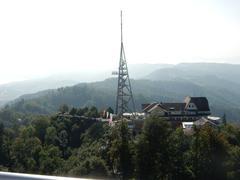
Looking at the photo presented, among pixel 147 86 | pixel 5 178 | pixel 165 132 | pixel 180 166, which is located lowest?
pixel 147 86

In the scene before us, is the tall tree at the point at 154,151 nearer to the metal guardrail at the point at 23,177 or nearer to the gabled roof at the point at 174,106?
the metal guardrail at the point at 23,177

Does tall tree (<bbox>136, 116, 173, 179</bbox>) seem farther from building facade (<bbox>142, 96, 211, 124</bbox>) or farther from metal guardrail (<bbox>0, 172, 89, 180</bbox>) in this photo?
building facade (<bbox>142, 96, 211, 124</bbox>)

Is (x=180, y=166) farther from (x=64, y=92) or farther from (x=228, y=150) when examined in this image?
(x=64, y=92)

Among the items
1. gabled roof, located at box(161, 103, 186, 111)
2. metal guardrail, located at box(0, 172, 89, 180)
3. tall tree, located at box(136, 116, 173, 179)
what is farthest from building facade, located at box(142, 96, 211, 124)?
metal guardrail, located at box(0, 172, 89, 180)

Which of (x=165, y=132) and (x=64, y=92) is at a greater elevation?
(x=165, y=132)

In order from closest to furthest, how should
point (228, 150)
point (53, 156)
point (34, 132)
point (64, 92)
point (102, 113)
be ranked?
point (228, 150)
point (53, 156)
point (34, 132)
point (102, 113)
point (64, 92)

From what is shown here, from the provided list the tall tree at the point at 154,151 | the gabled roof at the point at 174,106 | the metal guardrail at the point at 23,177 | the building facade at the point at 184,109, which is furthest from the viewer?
the gabled roof at the point at 174,106

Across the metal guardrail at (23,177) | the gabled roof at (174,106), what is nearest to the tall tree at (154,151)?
the metal guardrail at (23,177)

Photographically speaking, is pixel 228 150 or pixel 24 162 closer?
pixel 228 150

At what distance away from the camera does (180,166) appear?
18.9 metres

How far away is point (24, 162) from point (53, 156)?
96.1 inches

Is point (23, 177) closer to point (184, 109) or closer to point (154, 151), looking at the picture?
point (154, 151)

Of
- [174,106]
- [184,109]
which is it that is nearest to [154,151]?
[174,106]

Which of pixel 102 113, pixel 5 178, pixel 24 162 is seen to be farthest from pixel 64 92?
pixel 5 178
